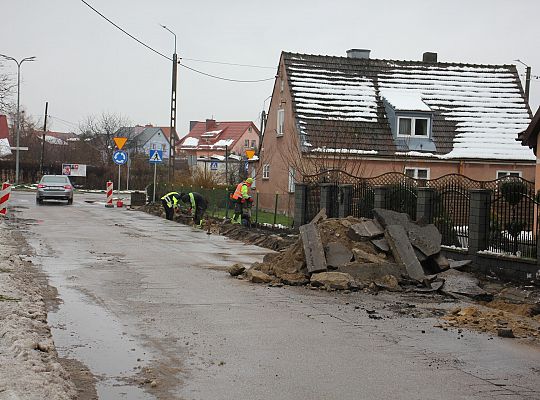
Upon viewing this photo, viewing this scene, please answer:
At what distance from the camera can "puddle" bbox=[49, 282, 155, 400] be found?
7223mm

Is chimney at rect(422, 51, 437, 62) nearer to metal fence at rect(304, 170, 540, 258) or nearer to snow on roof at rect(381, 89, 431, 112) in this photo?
snow on roof at rect(381, 89, 431, 112)

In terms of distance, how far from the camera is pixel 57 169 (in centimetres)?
6919

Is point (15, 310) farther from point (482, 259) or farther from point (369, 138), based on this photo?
point (369, 138)

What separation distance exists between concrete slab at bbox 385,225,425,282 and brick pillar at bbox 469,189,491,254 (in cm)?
218

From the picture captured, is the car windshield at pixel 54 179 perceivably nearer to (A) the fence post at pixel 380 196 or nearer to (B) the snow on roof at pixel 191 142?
(A) the fence post at pixel 380 196

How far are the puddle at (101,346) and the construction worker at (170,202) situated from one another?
19.3 meters

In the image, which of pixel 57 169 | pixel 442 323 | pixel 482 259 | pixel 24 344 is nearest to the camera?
pixel 24 344

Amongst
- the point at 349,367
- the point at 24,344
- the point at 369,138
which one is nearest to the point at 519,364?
the point at 349,367

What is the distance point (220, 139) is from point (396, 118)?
7452 centimetres

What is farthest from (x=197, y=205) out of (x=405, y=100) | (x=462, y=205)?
(x=405, y=100)

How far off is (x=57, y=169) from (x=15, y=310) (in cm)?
6106

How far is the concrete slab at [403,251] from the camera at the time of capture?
1430 cm

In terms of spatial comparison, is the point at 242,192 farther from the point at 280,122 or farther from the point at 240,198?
the point at 280,122

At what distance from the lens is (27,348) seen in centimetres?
790
